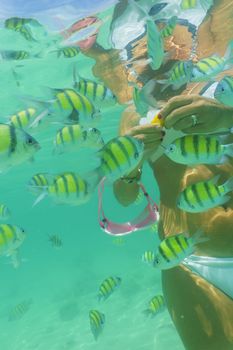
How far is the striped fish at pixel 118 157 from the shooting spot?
3.06 m

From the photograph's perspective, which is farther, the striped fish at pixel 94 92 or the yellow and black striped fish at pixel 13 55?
the yellow and black striped fish at pixel 13 55

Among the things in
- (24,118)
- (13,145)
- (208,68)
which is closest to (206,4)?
(208,68)

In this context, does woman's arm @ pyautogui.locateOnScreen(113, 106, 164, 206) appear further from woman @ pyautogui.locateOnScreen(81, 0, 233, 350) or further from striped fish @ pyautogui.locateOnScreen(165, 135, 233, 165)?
striped fish @ pyautogui.locateOnScreen(165, 135, 233, 165)

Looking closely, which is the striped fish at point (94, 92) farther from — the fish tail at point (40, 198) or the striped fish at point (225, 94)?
the fish tail at point (40, 198)

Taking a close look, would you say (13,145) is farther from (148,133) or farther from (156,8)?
(156,8)

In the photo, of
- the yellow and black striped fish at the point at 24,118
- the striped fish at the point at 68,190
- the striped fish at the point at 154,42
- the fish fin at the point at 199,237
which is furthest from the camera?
the yellow and black striped fish at the point at 24,118

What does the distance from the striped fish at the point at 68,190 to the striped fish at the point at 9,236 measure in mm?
1410

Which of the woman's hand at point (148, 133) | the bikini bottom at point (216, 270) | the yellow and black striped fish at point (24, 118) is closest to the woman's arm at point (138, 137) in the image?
the woman's hand at point (148, 133)

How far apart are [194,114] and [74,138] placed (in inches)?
54.8

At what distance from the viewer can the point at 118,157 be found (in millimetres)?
3068

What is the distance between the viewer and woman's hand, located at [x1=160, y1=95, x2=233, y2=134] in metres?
3.45

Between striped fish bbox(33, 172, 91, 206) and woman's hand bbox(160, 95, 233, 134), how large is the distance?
0.93 metres

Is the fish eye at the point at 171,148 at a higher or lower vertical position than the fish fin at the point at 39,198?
higher

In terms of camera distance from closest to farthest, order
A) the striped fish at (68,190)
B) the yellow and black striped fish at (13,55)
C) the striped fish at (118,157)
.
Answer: the striped fish at (118,157), the striped fish at (68,190), the yellow and black striped fish at (13,55)
